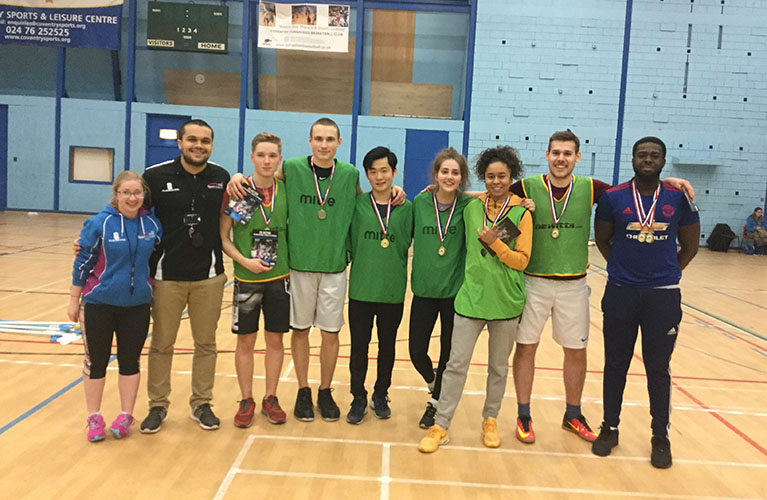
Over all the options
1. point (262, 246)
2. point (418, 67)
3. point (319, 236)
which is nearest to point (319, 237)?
point (319, 236)

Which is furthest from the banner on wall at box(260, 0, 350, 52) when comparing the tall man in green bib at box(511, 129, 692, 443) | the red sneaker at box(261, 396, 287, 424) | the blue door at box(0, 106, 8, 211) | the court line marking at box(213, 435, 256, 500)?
the court line marking at box(213, 435, 256, 500)

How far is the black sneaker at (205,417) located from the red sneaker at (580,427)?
7.02 ft

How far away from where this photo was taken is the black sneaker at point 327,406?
380 centimetres

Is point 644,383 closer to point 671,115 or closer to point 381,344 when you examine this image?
point 381,344

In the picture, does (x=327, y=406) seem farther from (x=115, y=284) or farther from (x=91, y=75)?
(x=91, y=75)

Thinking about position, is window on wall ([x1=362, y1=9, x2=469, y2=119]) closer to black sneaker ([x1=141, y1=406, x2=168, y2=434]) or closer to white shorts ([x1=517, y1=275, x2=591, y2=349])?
white shorts ([x1=517, y1=275, x2=591, y2=349])

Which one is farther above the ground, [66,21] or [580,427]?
[66,21]

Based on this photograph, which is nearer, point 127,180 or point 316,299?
point 127,180

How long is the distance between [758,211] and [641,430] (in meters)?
14.1

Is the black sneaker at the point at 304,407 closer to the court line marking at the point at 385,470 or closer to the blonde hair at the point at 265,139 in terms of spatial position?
the court line marking at the point at 385,470

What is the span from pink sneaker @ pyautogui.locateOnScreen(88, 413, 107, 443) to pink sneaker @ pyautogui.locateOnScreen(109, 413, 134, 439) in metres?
0.06

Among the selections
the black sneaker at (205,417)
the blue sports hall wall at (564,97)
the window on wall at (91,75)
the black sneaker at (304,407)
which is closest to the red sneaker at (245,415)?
the black sneaker at (205,417)

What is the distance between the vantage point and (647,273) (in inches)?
130

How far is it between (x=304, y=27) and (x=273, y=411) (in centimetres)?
1349
